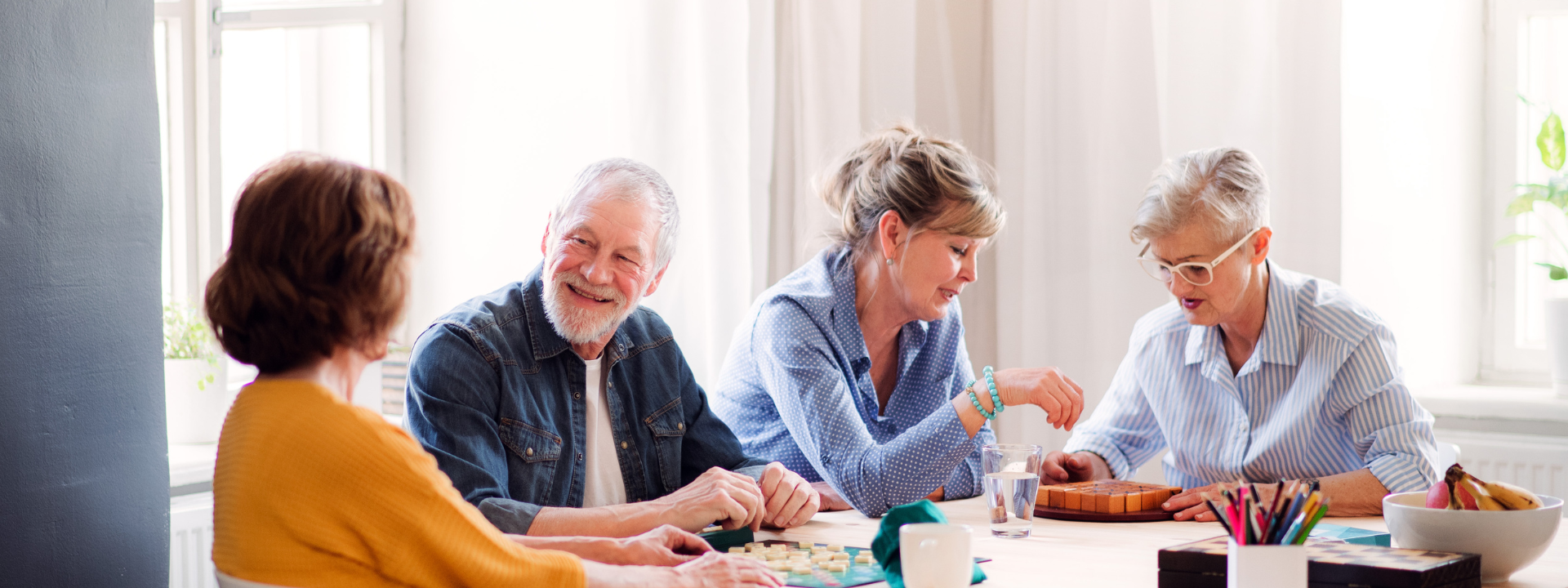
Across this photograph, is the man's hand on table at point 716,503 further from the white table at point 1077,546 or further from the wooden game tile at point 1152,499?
the wooden game tile at point 1152,499

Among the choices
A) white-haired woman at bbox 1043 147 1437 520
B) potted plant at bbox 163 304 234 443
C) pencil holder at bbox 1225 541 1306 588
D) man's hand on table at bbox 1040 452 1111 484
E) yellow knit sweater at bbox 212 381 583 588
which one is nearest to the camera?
yellow knit sweater at bbox 212 381 583 588

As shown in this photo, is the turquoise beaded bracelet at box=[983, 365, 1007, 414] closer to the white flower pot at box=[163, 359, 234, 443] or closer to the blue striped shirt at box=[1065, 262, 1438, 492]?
the blue striped shirt at box=[1065, 262, 1438, 492]

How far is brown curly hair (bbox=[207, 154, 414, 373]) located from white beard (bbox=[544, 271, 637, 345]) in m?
0.72

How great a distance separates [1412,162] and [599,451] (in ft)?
7.64

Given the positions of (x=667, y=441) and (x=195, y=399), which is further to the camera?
(x=195, y=399)

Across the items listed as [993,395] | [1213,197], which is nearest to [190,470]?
[993,395]

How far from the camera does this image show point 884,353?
2404mm

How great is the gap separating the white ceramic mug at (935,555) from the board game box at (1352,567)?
25cm

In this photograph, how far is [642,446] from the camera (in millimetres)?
1979

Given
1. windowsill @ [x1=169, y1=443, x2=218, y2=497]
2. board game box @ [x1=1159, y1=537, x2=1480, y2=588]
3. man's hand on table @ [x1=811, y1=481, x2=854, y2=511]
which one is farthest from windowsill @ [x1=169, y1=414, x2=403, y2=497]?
board game box @ [x1=1159, y1=537, x2=1480, y2=588]

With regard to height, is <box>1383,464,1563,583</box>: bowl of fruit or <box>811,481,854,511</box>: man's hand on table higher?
<box>1383,464,1563,583</box>: bowl of fruit

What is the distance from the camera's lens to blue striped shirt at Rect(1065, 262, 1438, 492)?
202 centimetres

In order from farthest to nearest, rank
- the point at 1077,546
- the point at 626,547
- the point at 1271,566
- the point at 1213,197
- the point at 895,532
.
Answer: the point at 1213,197, the point at 1077,546, the point at 626,547, the point at 895,532, the point at 1271,566

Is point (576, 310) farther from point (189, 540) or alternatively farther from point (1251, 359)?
point (189, 540)
